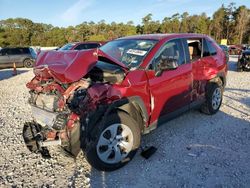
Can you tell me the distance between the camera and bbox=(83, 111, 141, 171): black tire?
3.53m

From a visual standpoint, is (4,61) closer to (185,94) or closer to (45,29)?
(185,94)

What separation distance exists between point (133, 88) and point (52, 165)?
1.73 metres

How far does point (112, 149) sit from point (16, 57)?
18425 millimetres

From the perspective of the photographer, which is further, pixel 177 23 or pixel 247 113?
pixel 177 23

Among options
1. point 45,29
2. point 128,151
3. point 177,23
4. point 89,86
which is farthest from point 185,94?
point 45,29

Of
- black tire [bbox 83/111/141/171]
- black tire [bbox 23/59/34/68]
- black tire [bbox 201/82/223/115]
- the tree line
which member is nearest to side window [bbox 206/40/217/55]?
black tire [bbox 201/82/223/115]

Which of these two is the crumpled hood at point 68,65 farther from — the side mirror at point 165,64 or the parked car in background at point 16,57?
the parked car in background at point 16,57

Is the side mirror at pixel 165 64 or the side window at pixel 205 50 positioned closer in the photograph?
the side mirror at pixel 165 64

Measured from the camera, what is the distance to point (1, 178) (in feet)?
12.3

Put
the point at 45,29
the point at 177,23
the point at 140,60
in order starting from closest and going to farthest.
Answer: the point at 140,60
the point at 177,23
the point at 45,29

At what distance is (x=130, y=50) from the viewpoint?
15.3 feet

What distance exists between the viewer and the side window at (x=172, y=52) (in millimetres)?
4412

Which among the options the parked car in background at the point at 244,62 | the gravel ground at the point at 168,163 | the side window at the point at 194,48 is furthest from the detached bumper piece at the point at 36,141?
the parked car in background at the point at 244,62

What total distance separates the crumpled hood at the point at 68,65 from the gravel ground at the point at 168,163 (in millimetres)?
1372
